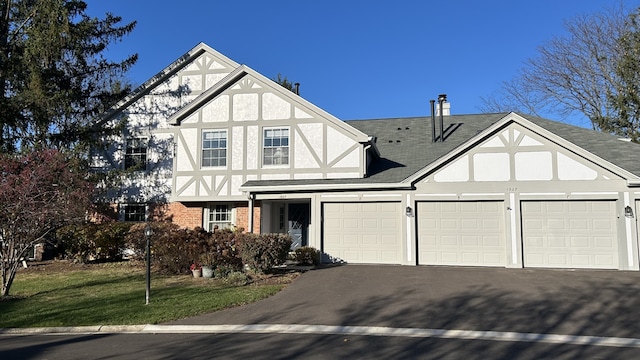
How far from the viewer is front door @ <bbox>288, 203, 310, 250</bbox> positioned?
1784 centimetres

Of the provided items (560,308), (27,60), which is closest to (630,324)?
(560,308)

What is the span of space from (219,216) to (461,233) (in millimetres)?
9180

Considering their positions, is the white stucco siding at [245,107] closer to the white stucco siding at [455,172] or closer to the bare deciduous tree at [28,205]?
the bare deciduous tree at [28,205]

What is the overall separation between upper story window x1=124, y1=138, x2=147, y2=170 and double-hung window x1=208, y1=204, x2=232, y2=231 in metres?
3.58

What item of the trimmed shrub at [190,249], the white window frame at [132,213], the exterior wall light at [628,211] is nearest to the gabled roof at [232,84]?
the white window frame at [132,213]

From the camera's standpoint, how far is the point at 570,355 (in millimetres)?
6004

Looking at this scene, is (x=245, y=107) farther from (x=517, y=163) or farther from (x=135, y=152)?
(x=517, y=163)

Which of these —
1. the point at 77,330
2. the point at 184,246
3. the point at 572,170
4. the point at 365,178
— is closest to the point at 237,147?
the point at 184,246

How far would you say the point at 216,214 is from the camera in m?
17.4

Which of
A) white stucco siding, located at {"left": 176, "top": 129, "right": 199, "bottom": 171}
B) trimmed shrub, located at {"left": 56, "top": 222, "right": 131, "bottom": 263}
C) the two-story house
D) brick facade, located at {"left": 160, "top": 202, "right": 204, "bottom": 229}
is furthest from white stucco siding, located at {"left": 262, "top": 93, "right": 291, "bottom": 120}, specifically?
trimmed shrub, located at {"left": 56, "top": 222, "right": 131, "bottom": 263}

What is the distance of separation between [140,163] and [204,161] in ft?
9.44

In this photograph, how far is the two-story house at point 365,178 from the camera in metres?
13.9

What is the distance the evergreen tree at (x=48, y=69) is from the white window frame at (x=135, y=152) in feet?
4.69

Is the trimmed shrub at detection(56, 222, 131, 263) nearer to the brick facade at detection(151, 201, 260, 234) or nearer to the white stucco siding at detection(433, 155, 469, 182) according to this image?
the brick facade at detection(151, 201, 260, 234)
